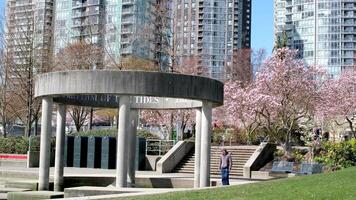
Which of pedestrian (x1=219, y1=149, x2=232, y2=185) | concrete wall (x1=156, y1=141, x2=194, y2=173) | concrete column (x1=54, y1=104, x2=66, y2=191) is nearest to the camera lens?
pedestrian (x1=219, y1=149, x2=232, y2=185)

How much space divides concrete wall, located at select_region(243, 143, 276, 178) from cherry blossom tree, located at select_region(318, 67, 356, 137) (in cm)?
1273

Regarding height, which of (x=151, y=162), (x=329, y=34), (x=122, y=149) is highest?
(x=329, y=34)

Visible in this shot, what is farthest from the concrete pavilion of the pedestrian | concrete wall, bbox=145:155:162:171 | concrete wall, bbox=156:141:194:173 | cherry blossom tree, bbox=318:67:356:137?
cherry blossom tree, bbox=318:67:356:137

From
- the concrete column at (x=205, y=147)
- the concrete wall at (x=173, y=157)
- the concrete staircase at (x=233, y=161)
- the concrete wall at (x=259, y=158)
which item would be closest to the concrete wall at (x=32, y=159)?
the concrete wall at (x=173, y=157)

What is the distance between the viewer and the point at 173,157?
3344 cm

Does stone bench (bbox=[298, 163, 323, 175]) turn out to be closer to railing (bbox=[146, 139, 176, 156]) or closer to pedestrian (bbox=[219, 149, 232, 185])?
pedestrian (bbox=[219, 149, 232, 185])

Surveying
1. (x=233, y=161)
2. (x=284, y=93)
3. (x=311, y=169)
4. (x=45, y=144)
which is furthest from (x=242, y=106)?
(x=45, y=144)

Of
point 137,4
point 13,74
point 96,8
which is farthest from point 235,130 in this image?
point 96,8

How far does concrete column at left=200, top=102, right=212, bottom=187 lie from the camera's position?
20.5m

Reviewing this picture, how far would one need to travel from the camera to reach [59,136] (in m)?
22.2

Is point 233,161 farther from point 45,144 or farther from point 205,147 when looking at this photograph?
point 45,144

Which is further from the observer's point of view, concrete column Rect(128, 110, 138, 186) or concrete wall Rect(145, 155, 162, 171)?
concrete wall Rect(145, 155, 162, 171)

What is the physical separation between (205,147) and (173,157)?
12963mm

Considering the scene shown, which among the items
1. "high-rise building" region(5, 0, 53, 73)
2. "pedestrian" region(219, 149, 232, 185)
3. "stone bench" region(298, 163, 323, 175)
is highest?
"high-rise building" region(5, 0, 53, 73)
